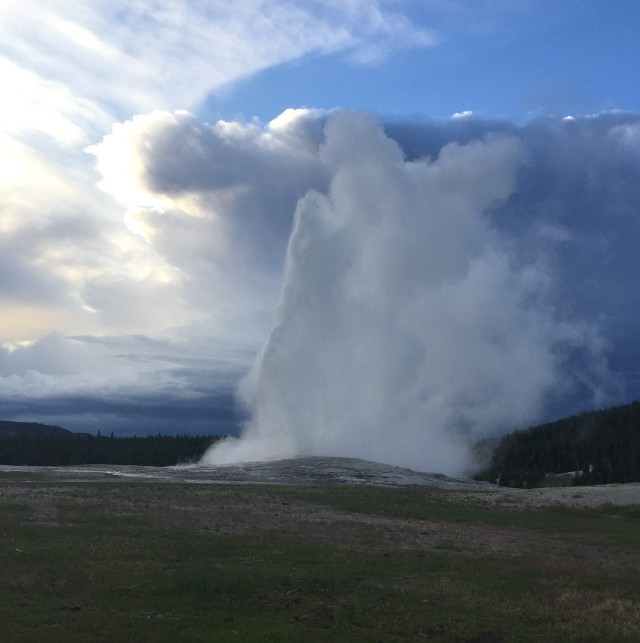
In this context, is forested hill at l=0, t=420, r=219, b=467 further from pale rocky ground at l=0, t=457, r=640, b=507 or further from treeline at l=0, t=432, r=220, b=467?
pale rocky ground at l=0, t=457, r=640, b=507

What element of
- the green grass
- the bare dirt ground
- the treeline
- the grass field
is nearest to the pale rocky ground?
the bare dirt ground

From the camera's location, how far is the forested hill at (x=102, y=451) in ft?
525

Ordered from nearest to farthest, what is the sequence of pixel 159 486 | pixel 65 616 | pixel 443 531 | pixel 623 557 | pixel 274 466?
pixel 65 616 → pixel 623 557 → pixel 443 531 → pixel 159 486 → pixel 274 466

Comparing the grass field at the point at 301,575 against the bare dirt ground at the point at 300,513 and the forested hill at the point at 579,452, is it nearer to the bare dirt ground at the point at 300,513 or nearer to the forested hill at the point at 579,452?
the bare dirt ground at the point at 300,513

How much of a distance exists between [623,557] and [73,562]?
20.2 m

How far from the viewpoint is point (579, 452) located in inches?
6255

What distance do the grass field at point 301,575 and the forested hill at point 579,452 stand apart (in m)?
80.3

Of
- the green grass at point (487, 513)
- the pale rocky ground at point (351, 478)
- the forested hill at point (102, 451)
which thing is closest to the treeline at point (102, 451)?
the forested hill at point (102, 451)

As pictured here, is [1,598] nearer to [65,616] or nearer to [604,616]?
[65,616]

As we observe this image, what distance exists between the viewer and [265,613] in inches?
691

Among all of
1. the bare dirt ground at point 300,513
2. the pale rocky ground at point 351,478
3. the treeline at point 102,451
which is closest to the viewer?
the bare dirt ground at point 300,513

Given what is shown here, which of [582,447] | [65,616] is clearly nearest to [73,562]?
[65,616]

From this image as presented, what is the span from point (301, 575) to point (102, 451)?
521ft

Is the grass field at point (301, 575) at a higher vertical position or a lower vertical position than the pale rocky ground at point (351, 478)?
lower
